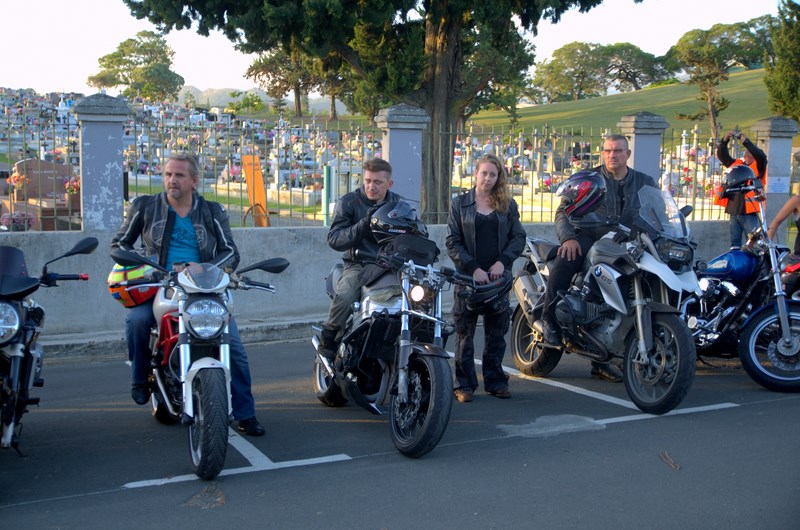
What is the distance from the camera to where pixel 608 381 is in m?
7.21

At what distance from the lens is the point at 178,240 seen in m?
5.58

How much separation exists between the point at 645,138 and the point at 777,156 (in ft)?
7.82

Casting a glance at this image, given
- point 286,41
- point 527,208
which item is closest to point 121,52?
point 286,41

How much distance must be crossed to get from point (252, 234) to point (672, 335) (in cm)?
506

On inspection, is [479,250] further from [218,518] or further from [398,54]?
[398,54]

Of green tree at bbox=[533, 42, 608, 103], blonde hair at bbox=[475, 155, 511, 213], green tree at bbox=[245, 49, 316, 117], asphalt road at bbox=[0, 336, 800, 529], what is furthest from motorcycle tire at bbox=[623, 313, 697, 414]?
green tree at bbox=[533, 42, 608, 103]

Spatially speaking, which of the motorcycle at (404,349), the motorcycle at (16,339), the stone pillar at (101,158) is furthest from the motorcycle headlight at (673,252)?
the stone pillar at (101,158)

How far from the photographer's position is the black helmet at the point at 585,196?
6496 mm

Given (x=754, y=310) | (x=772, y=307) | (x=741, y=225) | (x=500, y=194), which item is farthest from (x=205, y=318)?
(x=741, y=225)

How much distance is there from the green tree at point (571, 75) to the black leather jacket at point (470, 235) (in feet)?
311

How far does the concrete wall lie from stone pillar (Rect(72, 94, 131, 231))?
210 mm

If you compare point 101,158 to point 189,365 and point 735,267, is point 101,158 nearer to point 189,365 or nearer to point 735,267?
point 189,365

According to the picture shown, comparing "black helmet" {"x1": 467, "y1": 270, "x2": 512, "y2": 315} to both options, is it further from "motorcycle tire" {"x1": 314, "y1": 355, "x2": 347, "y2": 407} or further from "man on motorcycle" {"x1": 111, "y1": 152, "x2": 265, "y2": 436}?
"man on motorcycle" {"x1": 111, "y1": 152, "x2": 265, "y2": 436}

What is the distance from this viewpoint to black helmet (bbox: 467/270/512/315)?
243 inches
